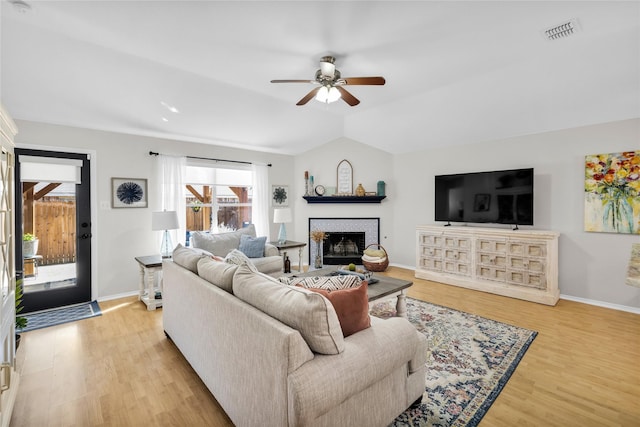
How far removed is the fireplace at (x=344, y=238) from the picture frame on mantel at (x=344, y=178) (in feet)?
1.91

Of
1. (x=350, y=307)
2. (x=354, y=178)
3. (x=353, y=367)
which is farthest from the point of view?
(x=354, y=178)

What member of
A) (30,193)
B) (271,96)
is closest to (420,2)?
(271,96)

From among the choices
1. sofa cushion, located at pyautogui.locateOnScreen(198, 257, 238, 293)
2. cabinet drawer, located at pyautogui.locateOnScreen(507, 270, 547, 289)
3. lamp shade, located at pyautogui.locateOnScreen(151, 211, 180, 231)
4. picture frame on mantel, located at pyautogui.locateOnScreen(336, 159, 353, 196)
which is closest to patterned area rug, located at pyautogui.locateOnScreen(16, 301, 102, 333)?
lamp shade, located at pyautogui.locateOnScreen(151, 211, 180, 231)

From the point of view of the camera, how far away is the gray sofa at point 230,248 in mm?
4332

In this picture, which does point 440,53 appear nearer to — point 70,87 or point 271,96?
point 271,96

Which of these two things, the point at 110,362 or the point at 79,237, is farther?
the point at 79,237

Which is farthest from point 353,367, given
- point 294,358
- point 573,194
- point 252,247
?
point 573,194

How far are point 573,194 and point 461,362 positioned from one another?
3.04 metres

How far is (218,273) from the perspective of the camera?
2.10 metres

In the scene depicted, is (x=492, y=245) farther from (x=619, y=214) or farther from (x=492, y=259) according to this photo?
(x=619, y=214)

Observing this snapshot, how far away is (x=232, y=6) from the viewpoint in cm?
229

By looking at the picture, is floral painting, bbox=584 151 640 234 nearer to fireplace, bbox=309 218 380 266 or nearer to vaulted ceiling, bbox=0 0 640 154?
vaulted ceiling, bbox=0 0 640 154

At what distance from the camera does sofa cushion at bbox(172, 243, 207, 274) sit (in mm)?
2535

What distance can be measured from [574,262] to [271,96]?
4.68 meters
